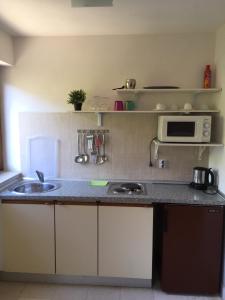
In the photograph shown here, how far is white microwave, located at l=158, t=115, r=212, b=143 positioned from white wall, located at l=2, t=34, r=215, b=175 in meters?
0.46

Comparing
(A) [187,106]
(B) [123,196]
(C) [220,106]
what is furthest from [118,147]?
(C) [220,106]

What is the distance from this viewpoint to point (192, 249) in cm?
222

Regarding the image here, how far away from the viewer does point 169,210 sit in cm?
219

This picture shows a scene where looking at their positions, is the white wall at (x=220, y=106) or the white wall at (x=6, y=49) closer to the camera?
the white wall at (x=220, y=106)

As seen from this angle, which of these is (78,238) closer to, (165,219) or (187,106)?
(165,219)

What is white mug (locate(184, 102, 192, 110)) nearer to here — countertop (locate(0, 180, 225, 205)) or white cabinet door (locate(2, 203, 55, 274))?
countertop (locate(0, 180, 225, 205))

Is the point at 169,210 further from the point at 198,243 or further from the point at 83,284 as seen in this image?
the point at 83,284

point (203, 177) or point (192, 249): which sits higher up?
point (203, 177)

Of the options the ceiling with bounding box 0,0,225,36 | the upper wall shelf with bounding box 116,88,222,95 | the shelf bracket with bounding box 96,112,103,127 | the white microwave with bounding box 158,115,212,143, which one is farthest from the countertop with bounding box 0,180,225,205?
the ceiling with bounding box 0,0,225,36

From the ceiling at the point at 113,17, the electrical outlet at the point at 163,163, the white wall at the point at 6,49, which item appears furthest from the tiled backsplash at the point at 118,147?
the ceiling at the point at 113,17

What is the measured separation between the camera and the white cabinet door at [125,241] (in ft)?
7.37

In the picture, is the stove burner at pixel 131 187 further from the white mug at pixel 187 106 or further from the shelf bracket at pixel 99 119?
the white mug at pixel 187 106

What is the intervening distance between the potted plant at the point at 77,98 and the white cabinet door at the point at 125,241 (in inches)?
39.8

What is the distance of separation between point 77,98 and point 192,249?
1.72 m
